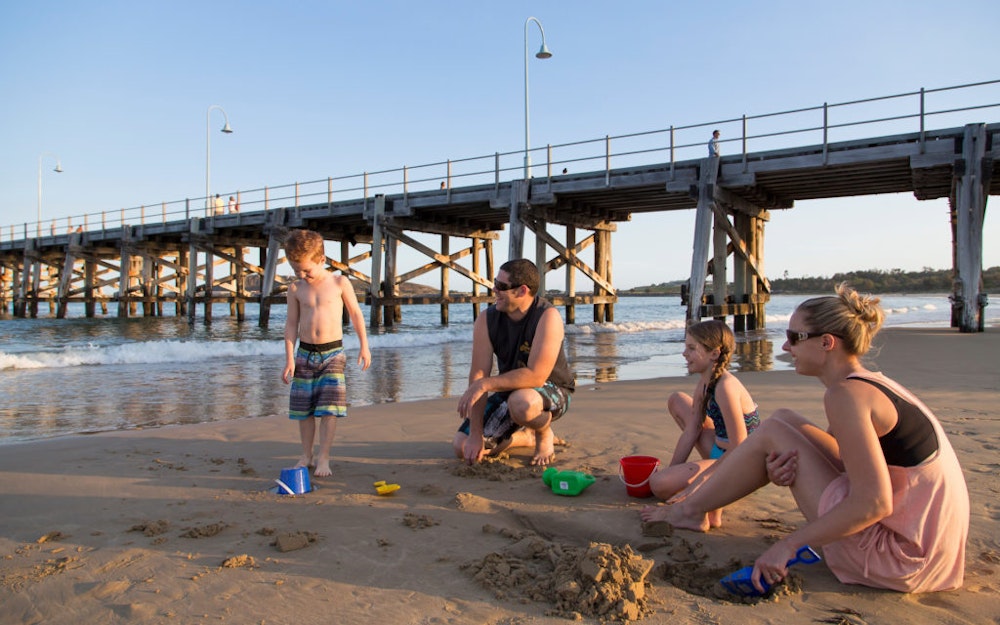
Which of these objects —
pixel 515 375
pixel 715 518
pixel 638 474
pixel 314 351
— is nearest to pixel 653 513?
pixel 715 518

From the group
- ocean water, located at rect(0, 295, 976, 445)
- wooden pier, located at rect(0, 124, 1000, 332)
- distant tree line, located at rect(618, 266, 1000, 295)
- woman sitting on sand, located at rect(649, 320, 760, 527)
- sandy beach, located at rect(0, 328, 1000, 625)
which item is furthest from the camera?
distant tree line, located at rect(618, 266, 1000, 295)

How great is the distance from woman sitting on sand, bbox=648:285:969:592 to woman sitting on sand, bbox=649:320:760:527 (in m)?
0.73

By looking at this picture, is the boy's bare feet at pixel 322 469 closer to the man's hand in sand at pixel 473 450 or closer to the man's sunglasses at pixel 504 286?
the man's hand in sand at pixel 473 450

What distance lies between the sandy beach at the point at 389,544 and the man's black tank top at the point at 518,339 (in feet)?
1.78

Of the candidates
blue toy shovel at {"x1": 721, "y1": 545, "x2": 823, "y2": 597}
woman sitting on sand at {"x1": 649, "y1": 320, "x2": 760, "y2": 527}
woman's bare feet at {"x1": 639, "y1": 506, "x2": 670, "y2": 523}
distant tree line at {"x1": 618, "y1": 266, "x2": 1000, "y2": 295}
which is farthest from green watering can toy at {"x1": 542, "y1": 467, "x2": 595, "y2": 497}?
distant tree line at {"x1": 618, "y1": 266, "x2": 1000, "y2": 295}

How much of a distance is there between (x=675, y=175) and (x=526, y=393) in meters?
11.5

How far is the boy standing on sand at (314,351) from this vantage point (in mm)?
3771

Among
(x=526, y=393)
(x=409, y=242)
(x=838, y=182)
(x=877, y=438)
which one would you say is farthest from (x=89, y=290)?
(x=877, y=438)

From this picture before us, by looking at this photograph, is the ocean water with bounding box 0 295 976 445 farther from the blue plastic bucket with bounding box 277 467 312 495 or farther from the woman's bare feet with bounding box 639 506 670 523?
the woman's bare feet with bounding box 639 506 670 523

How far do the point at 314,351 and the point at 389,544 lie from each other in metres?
1.59

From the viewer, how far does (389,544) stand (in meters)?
2.56

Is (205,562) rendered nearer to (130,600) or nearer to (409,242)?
(130,600)

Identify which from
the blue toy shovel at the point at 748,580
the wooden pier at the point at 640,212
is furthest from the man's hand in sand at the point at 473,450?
the wooden pier at the point at 640,212

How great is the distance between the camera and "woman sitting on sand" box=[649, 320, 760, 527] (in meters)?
2.94
